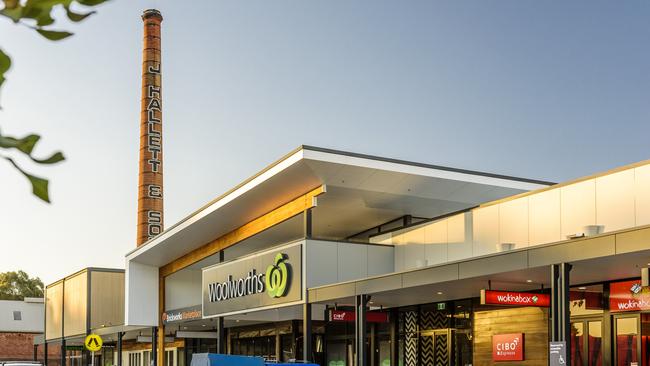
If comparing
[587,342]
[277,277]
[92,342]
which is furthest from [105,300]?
[587,342]

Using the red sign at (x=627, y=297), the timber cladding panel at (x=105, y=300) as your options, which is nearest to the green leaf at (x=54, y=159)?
the red sign at (x=627, y=297)

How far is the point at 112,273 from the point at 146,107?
14053 millimetres

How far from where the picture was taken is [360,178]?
24312 millimetres

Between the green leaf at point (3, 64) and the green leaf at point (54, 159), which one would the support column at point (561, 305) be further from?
the green leaf at point (3, 64)

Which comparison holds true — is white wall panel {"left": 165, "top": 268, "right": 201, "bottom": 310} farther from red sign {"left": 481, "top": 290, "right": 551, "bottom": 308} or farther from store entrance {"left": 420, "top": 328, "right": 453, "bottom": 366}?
red sign {"left": 481, "top": 290, "right": 551, "bottom": 308}

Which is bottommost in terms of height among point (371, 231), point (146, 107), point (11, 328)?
point (11, 328)

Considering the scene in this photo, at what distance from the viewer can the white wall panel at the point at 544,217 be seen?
778 inches

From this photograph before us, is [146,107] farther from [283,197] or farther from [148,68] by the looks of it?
[283,197]

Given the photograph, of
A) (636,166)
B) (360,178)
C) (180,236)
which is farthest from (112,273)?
(636,166)

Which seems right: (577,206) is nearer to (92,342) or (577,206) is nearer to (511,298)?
(511,298)

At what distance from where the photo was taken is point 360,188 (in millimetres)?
24859

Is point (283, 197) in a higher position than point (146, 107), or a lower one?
lower

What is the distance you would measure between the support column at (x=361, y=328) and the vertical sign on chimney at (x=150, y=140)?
32926 mm

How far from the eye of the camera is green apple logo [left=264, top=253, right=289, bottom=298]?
26.0 meters
